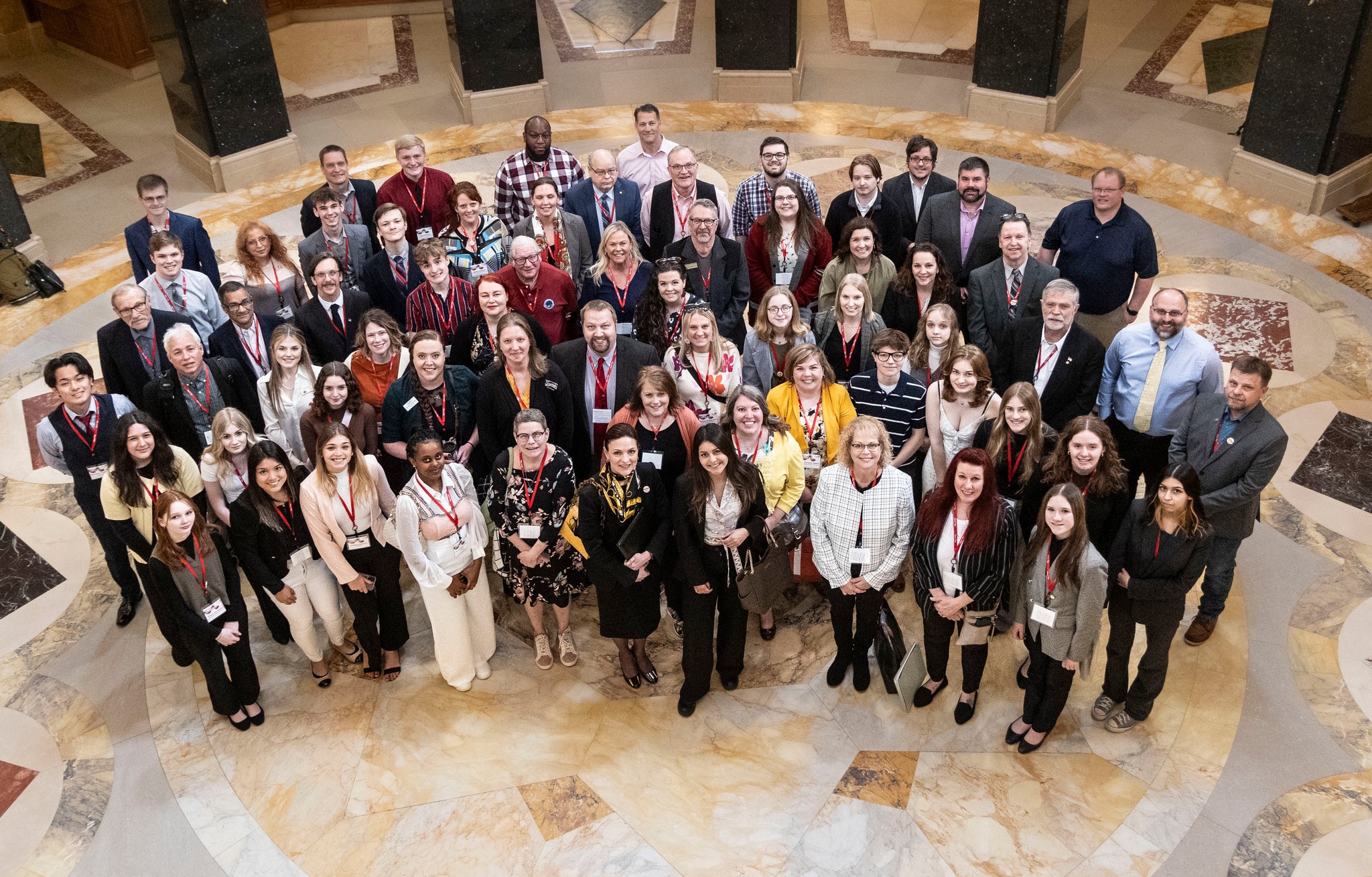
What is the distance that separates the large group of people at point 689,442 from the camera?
4988 millimetres

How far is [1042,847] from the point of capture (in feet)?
15.9

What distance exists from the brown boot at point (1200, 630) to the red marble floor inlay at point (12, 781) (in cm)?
570

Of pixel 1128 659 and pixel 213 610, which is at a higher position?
pixel 213 610

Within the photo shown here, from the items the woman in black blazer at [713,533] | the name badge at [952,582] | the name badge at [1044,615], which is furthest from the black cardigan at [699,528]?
the name badge at [1044,615]

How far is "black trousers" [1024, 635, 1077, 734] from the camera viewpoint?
4980mm

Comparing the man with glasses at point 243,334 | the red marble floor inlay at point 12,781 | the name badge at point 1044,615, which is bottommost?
the red marble floor inlay at point 12,781

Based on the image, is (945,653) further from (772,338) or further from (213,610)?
(213,610)

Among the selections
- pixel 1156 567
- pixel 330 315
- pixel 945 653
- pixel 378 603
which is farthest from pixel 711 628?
pixel 330 315

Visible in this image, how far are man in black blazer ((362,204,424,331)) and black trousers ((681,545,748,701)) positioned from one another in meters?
2.64

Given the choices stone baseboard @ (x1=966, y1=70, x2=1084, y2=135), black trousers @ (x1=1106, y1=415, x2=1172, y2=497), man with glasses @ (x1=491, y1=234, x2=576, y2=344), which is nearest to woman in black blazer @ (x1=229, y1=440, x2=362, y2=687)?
man with glasses @ (x1=491, y1=234, x2=576, y2=344)

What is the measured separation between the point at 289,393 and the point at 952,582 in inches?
134

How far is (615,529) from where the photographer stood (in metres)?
5.15

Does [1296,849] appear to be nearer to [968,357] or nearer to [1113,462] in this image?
[1113,462]

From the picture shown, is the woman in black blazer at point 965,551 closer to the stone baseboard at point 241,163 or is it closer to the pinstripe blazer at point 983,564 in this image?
the pinstripe blazer at point 983,564
